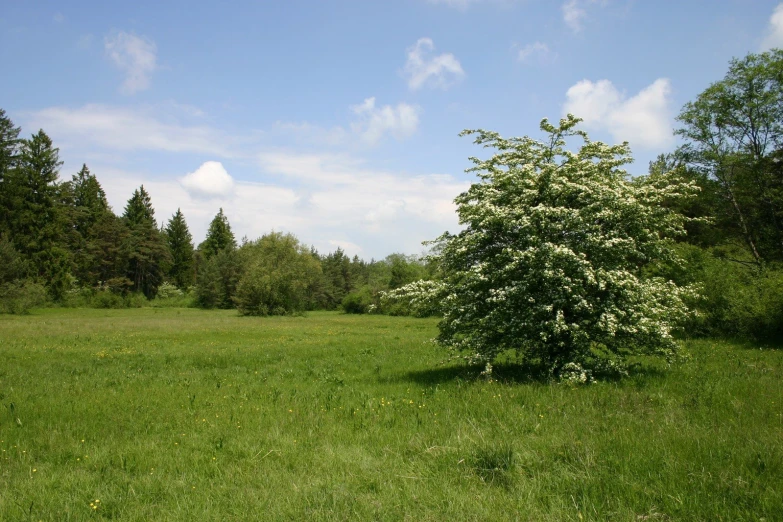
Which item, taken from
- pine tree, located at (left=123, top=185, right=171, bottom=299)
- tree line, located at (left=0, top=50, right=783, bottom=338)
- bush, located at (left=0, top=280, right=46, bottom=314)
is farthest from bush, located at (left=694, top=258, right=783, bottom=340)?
pine tree, located at (left=123, top=185, right=171, bottom=299)

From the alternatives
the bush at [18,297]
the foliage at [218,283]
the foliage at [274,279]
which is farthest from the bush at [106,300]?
Answer: the foliage at [274,279]

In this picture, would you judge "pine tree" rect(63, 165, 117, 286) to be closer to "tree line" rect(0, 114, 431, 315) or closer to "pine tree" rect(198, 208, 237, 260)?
"tree line" rect(0, 114, 431, 315)

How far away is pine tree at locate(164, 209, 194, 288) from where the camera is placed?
92.8 meters

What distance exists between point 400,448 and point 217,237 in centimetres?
10407

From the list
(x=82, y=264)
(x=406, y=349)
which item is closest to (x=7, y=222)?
(x=82, y=264)

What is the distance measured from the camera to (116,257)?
251ft

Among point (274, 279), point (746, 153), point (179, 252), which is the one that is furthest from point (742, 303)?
point (179, 252)

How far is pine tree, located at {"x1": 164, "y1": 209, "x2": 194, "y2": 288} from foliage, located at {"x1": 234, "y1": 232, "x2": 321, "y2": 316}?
116 ft

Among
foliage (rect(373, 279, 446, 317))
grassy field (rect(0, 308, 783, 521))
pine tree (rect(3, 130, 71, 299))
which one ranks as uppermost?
pine tree (rect(3, 130, 71, 299))

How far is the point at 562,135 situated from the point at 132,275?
3468 inches

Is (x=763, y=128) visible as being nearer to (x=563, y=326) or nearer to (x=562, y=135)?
(x=562, y=135)

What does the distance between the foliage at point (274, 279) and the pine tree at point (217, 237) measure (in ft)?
131

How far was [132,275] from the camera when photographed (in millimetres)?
82562

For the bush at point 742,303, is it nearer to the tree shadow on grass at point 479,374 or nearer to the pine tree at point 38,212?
the tree shadow on grass at point 479,374
